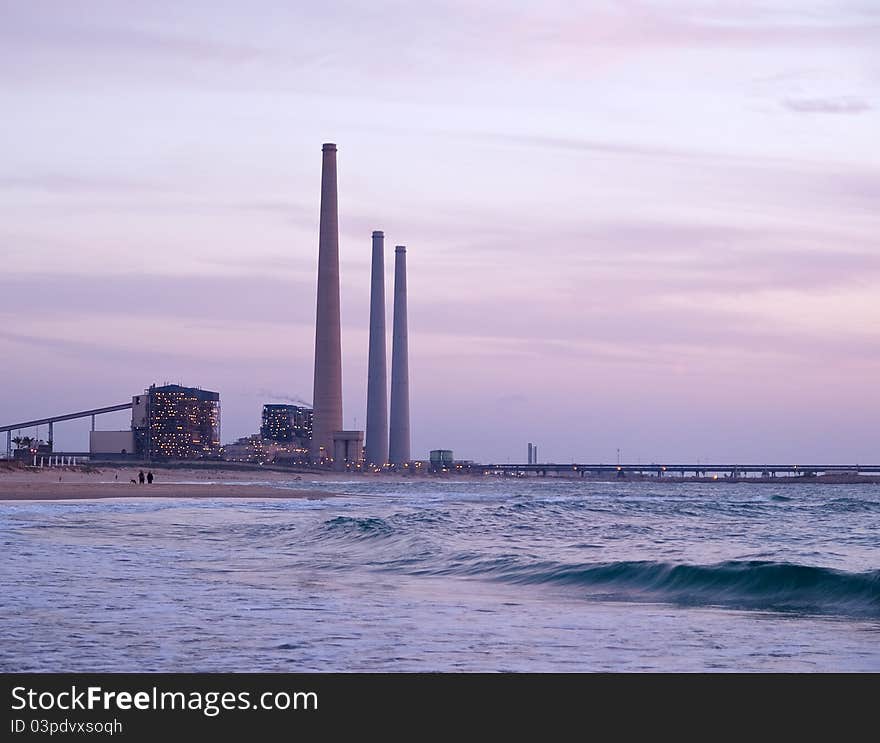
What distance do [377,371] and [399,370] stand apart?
1000 centimetres

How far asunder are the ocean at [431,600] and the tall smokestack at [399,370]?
16005 cm

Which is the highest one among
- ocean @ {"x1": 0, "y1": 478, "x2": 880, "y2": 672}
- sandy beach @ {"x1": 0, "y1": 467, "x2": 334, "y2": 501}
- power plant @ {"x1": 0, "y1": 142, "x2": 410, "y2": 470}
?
power plant @ {"x1": 0, "y1": 142, "x2": 410, "y2": 470}

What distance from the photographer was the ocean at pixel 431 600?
1194 cm

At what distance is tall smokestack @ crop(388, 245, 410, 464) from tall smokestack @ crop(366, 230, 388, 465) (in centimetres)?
393

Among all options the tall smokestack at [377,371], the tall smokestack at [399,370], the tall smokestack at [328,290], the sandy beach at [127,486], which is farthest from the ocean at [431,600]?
the tall smokestack at [399,370]

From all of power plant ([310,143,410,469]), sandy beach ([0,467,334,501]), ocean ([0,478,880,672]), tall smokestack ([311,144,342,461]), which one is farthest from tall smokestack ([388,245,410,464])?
ocean ([0,478,880,672])

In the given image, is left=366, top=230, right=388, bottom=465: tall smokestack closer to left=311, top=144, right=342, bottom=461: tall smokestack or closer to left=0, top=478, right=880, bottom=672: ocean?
left=311, top=144, right=342, bottom=461: tall smokestack

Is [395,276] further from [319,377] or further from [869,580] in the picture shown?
[869,580]

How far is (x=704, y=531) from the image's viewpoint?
37594 millimetres

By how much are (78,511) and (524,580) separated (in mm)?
30146

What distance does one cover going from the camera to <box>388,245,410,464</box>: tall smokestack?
7687 inches

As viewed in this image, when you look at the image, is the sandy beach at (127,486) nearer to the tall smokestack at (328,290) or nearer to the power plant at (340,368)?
the power plant at (340,368)

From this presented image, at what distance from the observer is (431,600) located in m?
17.5
